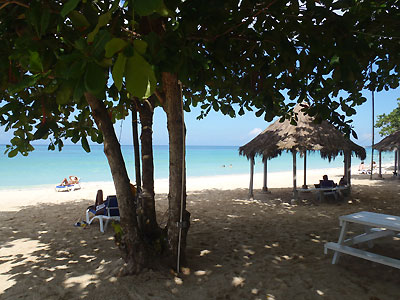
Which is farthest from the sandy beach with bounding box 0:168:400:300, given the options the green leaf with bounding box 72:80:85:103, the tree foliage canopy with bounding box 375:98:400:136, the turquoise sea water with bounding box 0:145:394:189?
the tree foliage canopy with bounding box 375:98:400:136

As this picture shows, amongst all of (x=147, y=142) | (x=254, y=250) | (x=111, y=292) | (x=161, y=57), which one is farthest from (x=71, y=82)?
(x=254, y=250)

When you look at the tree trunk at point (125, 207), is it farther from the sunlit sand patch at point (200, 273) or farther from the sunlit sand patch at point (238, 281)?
the sunlit sand patch at point (238, 281)

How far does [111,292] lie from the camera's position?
2871mm

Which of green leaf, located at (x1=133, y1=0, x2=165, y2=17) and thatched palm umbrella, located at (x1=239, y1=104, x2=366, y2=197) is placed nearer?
green leaf, located at (x1=133, y1=0, x2=165, y2=17)

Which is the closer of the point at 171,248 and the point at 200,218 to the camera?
the point at 171,248

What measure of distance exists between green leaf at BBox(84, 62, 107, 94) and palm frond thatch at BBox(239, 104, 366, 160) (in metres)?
8.82

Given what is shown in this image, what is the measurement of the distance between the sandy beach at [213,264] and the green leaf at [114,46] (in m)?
2.76

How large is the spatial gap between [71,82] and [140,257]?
2.90m

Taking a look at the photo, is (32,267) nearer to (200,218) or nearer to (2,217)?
(200,218)

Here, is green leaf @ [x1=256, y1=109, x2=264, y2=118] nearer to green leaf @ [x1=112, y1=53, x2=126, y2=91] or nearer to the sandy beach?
the sandy beach

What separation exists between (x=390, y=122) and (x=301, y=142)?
637 inches

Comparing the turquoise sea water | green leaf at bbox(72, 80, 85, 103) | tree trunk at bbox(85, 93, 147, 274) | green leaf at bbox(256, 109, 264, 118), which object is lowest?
the turquoise sea water

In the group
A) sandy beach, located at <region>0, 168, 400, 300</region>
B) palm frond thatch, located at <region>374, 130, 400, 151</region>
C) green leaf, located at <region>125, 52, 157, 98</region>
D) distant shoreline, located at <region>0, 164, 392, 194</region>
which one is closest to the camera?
green leaf, located at <region>125, 52, 157, 98</region>

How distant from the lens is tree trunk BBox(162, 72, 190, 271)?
3.08 meters
